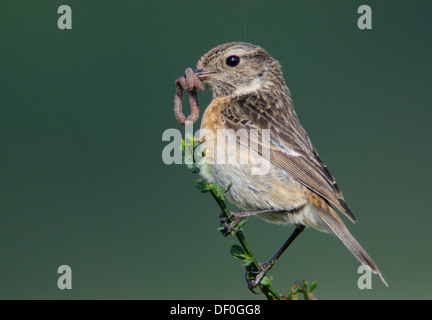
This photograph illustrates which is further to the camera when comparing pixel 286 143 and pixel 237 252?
pixel 286 143

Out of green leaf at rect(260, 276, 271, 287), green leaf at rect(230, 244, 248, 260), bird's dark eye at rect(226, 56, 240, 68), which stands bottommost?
green leaf at rect(260, 276, 271, 287)

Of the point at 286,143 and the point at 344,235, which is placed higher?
the point at 286,143

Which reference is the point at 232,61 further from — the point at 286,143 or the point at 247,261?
the point at 247,261

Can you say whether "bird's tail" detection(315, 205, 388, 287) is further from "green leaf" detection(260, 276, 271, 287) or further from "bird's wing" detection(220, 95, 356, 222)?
"green leaf" detection(260, 276, 271, 287)

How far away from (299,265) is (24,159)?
3.67 meters

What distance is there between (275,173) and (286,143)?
278 millimetres

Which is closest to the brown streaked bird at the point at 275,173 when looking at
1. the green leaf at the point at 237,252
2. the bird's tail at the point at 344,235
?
the bird's tail at the point at 344,235

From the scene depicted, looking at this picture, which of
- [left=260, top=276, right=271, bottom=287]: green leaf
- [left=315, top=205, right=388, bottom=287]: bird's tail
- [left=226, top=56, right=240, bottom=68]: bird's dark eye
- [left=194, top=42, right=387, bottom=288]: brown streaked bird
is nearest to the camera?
[left=260, top=276, right=271, bottom=287]: green leaf

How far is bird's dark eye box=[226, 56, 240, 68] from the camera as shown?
5164 millimetres

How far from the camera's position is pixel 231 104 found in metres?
4.84

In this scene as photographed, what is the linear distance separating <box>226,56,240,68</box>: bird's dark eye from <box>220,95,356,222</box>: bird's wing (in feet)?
1.12

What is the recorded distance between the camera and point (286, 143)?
455 centimetres

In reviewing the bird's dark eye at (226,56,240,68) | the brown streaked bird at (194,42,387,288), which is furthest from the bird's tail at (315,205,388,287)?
the bird's dark eye at (226,56,240,68)

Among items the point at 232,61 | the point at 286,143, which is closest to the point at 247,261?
the point at 286,143
